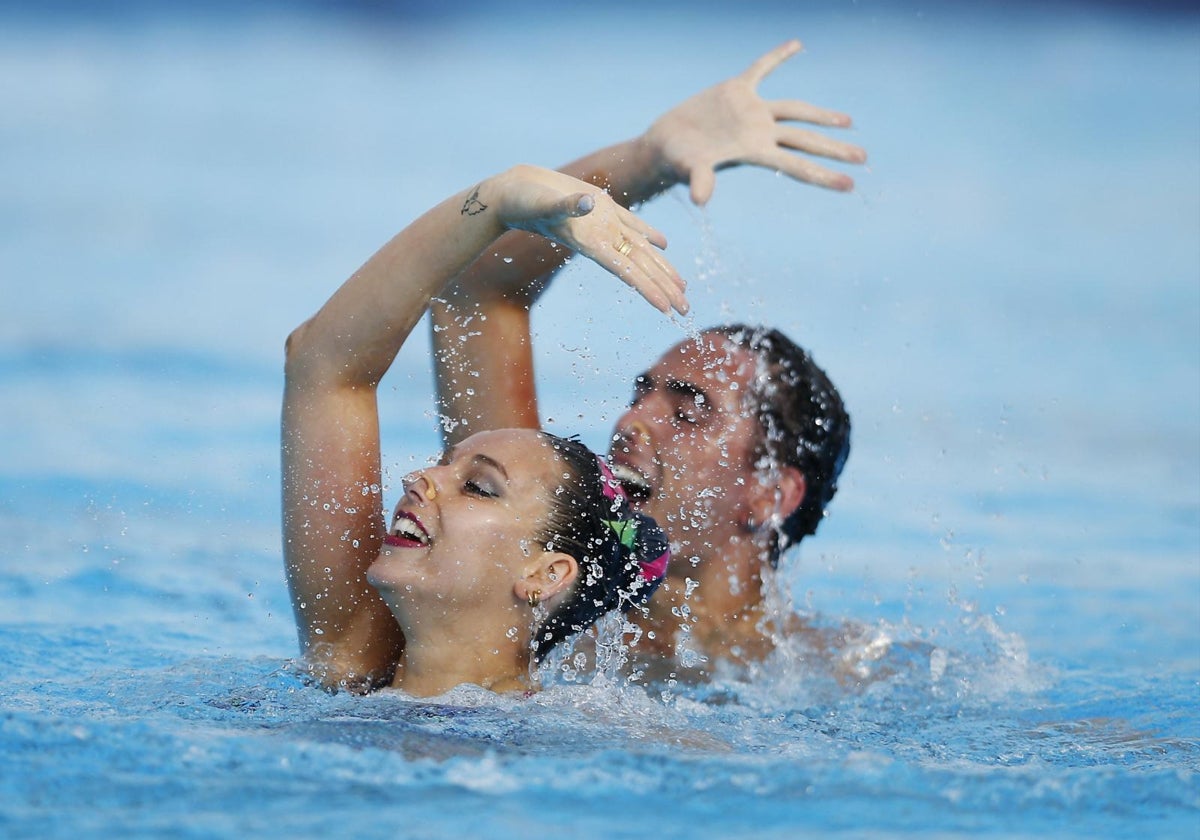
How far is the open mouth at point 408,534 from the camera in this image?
288 centimetres

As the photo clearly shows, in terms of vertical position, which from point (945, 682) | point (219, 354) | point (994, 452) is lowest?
point (945, 682)

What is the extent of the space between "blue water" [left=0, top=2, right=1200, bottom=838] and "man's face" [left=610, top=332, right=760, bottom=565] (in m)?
0.31

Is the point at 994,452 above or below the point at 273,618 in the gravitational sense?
above

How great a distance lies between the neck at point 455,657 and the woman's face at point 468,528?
0.06m

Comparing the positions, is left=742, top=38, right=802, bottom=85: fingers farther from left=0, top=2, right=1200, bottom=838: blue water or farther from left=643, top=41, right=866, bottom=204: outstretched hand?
left=0, top=2, right=1200, bottom=838: blue water

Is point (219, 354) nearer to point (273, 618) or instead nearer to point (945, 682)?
point (273, 618)

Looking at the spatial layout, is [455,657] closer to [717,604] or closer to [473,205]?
[473,205]

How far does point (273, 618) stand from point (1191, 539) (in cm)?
350

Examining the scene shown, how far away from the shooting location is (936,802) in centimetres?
278

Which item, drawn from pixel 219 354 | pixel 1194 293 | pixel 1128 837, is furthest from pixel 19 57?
pixel 1128 837

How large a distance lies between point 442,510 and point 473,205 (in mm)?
581

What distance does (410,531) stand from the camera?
2.88 metres

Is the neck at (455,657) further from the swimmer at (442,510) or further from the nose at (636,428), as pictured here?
the nose at (636,428)

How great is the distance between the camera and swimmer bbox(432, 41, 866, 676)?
3320 mm
